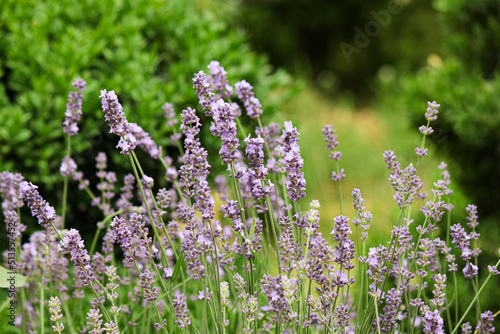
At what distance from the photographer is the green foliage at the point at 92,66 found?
340 centimetres

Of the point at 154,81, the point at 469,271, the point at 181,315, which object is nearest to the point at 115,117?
the point at 181,315

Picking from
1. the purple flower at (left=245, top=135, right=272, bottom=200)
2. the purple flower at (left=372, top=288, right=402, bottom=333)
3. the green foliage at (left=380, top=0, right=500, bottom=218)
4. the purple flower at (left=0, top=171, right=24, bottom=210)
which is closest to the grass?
the green foliage at (left=380, top=0, right=500, bottom=218)

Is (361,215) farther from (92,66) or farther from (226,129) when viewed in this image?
(92,66)

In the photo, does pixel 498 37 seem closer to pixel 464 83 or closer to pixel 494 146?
pixel 464 83

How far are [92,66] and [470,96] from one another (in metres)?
2.54

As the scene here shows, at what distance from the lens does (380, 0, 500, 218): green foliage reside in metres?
3.47

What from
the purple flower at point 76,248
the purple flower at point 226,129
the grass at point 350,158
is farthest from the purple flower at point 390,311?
the grass at point 350,158

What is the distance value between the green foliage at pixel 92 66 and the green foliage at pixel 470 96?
1.12 metres

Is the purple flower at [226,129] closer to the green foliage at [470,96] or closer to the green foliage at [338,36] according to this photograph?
the green foliage at [470,96]

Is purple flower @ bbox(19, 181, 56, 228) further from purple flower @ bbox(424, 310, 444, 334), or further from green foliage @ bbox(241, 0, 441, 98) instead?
green foliage @ bbox(241, 0, 441, 98)

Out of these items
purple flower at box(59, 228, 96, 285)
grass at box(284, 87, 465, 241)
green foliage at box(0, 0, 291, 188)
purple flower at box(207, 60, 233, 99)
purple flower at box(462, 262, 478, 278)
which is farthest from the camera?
grass at box(284, 87, 465, 241)

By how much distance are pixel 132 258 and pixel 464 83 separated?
291 centimetres

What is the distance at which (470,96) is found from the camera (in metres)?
3.60

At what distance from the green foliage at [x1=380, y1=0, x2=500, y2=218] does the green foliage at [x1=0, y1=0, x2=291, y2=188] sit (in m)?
1.12
